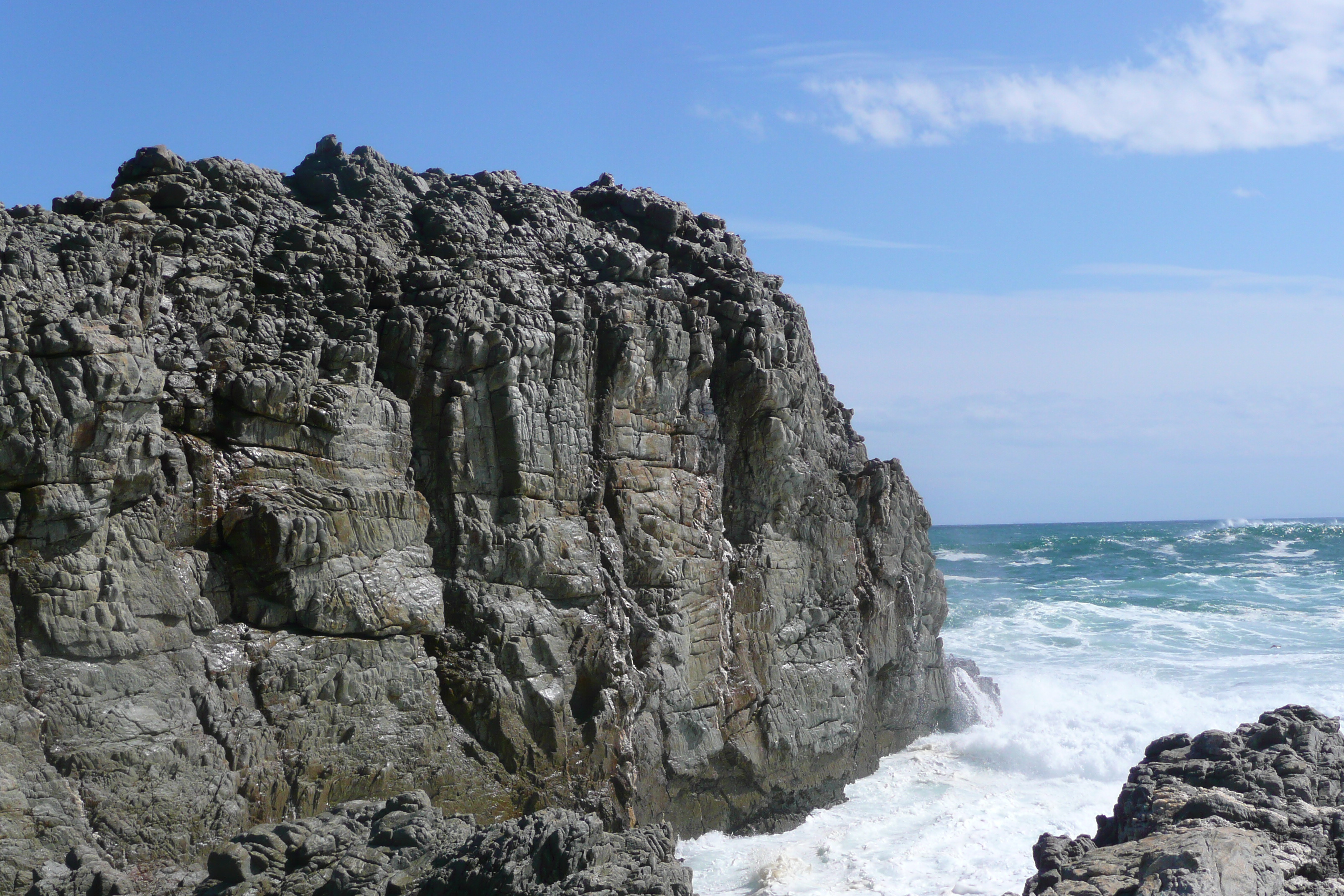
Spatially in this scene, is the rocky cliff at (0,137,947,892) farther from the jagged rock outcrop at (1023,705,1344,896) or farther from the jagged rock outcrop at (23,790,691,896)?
the jagged rock outcrop at (1023,705,1344,896)

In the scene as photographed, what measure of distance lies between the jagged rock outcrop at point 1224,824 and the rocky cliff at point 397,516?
15.4ft

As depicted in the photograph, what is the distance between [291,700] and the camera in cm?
924

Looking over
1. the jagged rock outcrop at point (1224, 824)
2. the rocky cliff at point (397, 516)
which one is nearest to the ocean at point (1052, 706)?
the rocky cliff at point (397, 516)

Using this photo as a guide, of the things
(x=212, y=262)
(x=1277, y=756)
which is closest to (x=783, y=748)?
(x=1277, y=756)

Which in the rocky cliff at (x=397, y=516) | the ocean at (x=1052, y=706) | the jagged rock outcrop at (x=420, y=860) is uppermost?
the rocky cliff at (x=397, y=516)

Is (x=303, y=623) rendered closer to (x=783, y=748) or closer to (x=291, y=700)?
(x=291, y=700)

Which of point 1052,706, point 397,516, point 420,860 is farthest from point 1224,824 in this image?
point 1052,706

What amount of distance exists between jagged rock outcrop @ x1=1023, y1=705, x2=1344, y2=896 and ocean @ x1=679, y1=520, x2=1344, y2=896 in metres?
3.09

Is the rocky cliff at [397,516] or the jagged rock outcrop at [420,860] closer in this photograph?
the jagged rock outcrop at [420,860]

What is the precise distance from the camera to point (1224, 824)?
717 centimetres

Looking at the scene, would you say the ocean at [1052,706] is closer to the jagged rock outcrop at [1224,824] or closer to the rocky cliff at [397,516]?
the rocky cliff at [397,516]

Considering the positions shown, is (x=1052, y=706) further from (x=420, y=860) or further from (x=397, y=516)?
(x=420, y=860)

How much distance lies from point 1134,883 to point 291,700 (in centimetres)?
637

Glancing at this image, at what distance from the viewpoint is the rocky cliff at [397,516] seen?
8.25 metres
